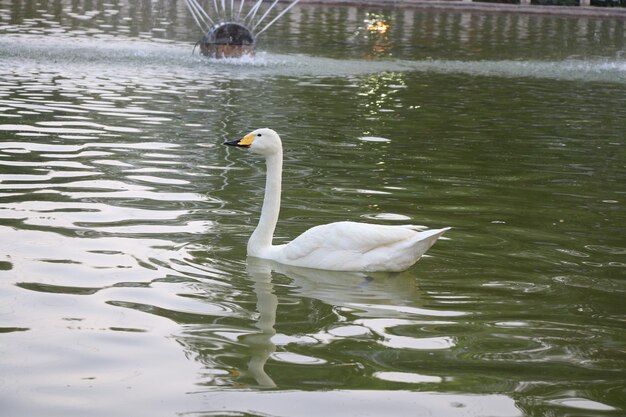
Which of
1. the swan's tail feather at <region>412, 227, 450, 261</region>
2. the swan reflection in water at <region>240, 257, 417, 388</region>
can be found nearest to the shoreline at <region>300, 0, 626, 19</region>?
the swan reflection in water at <region>240, 257, 417, 388</region>

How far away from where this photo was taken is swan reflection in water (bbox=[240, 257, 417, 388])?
285 inches

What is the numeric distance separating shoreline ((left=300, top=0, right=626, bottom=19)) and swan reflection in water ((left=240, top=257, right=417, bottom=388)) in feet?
125

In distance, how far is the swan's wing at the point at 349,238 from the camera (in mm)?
7973

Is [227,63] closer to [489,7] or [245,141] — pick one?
[245,141]

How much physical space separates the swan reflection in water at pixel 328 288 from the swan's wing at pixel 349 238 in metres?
0.17

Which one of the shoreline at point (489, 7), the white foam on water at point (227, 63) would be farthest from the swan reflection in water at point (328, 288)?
the shoreline at point (489, 7)

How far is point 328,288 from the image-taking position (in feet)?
25.8

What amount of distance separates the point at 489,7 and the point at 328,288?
3973 centimetres

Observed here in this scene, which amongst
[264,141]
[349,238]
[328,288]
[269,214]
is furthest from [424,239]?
[264,141]

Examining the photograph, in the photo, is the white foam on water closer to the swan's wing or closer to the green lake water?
the green lake water

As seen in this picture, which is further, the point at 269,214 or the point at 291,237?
the point at 291,237

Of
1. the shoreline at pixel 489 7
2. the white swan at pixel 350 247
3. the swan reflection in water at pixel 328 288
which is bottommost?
the swan reflection in water at pixel 328 288

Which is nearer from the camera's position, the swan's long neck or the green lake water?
the green lake water

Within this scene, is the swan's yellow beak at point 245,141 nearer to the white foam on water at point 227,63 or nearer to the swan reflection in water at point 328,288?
the swan reflection in water at point 328,288
